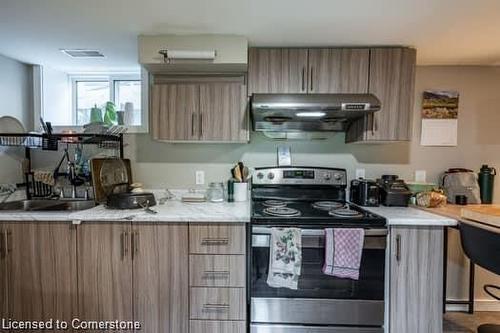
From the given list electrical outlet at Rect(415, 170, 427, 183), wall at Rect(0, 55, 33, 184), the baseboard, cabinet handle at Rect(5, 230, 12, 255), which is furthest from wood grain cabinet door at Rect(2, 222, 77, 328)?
the baseboard

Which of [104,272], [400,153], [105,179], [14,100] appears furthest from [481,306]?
[14,100]

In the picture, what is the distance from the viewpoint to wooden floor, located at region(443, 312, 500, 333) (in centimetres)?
232

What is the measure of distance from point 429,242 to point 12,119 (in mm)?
3201

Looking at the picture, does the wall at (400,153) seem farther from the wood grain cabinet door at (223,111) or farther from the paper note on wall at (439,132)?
the wood grain cabinet door at (223,111)

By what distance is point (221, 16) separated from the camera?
1812 millimetres

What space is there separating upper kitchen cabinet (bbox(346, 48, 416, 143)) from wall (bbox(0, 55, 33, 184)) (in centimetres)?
284

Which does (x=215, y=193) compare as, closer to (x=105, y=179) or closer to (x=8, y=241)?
(x=105, y=179)

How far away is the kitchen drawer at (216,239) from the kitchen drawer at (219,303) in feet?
0.80

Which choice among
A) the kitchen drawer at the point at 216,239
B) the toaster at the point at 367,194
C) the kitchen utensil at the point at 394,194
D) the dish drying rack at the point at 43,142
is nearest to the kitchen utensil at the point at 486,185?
the kitchen utensil at the point at 394,194

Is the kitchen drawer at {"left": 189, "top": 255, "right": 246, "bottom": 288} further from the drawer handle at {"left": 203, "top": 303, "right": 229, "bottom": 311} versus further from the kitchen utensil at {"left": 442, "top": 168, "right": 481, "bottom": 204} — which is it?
the kitchen utensil at {"left": 442, "top": 168, "right": 481, "bottom": 204}

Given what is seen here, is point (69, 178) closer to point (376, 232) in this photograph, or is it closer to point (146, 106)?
point (146, 106)

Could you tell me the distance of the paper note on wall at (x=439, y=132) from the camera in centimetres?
259

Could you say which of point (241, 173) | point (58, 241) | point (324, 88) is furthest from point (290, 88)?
point (58, 241)

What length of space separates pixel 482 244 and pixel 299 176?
1.28m
